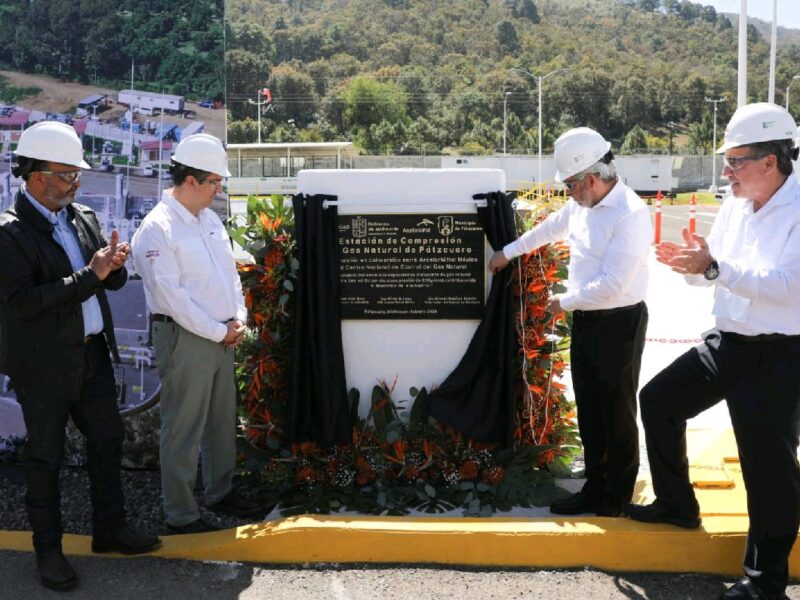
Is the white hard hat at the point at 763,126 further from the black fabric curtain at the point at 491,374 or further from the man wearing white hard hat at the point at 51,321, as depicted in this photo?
the man wearing white hard hat at the point at 51,321

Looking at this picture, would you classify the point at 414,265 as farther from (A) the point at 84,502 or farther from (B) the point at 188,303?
(A) the point at 84,502

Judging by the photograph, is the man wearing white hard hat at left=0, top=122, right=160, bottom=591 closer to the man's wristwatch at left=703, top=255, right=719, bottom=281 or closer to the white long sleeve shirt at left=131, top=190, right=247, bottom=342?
the white long sleeve shirt at left=131, top=190, right=247, bottom=342

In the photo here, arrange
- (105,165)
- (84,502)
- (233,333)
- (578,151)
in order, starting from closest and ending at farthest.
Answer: (578,151)
(233,333)
(84,502)
(105,165)

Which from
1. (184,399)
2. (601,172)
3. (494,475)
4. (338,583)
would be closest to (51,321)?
(184,399)

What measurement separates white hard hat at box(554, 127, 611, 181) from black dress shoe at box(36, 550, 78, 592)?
2956 mm

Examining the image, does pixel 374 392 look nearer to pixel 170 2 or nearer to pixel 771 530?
pixel 771 530

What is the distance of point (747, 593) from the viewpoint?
3910 mm

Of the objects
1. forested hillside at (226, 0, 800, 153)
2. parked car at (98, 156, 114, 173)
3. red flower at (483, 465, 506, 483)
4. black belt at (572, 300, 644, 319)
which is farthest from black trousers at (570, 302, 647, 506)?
forested hillside at (226, 0, 800, 153)

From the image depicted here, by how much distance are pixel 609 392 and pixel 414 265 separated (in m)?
1.34

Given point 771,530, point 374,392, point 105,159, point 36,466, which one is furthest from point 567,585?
point 105,159

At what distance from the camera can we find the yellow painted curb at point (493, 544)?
4.33 meters

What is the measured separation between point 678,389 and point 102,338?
275cm

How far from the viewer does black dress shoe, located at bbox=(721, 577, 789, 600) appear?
3.89 metres

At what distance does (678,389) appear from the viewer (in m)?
4.25
